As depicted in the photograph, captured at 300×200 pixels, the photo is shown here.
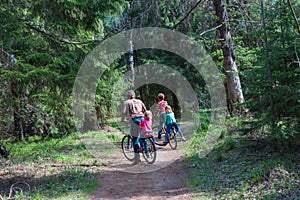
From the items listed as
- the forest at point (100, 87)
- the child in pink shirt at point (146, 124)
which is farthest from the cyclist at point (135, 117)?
the forest at point (100, 87)

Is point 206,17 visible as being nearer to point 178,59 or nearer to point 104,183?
point 178,59

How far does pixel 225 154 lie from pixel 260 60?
2.59 meters

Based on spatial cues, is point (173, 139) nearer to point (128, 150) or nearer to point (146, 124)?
point (128, 150)

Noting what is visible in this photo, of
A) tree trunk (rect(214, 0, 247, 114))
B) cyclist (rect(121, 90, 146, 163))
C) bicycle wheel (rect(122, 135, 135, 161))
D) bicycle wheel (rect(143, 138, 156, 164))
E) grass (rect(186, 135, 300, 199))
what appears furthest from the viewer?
tree trunk (rect(214, 0, 247, 114))

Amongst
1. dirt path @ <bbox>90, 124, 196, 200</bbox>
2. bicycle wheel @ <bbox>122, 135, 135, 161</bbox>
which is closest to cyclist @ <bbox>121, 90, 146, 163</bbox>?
dirt path @ <bbox>90, 124, 196, 200</bbox>

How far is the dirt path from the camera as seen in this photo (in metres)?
6.40

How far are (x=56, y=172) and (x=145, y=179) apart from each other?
2.51 meters

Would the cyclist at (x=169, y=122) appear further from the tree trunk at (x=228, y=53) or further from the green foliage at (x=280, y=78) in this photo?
the green foliage at (x=280, y=78)

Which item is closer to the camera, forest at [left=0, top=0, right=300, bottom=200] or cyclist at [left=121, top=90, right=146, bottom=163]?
forest at [left=0, top=0, right=300, bottom=200]

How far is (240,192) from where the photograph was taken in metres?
5.64

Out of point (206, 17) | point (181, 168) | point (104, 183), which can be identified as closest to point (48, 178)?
point (104, 183)

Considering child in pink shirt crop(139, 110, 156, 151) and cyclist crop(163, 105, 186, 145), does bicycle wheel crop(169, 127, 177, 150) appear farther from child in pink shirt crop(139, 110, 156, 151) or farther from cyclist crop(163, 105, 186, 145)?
child in pink shirt crop(139, 110, 156, 151)

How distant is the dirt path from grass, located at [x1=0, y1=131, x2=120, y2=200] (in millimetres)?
329

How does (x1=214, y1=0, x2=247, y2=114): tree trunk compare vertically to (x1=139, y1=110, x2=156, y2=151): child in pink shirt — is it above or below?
above
